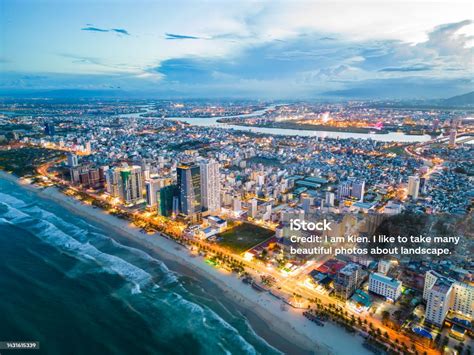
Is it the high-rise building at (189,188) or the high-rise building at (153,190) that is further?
the high-rise building at (153,190)

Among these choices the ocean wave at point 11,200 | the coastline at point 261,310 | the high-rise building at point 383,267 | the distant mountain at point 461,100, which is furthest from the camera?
the distant mountain at point 461,100

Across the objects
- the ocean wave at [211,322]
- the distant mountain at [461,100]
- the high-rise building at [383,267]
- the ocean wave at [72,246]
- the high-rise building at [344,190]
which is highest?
the distant mountain at [461,100]

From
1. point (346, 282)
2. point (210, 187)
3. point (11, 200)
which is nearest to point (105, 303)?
point (346, 282)

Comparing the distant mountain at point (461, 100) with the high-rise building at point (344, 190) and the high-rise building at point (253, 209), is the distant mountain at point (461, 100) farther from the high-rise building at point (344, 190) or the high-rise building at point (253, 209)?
the high-rise building at point (253, 209)

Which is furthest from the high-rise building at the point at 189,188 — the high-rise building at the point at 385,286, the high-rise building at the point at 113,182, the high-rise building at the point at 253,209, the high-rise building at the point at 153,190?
the high-rise building at the point at 385,286

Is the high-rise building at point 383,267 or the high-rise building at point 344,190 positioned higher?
the high-rise building at point 344,190

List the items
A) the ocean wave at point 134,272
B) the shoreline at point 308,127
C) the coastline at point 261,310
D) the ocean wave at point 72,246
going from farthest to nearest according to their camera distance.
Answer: the shoreline at point 308,127 < the ocean wave at point 72,246 < the ocean wave at point 134,272 < the coastline at point 261,310

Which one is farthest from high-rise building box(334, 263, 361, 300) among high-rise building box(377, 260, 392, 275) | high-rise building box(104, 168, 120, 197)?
high-rise building box(104, 168, 120, 197)
